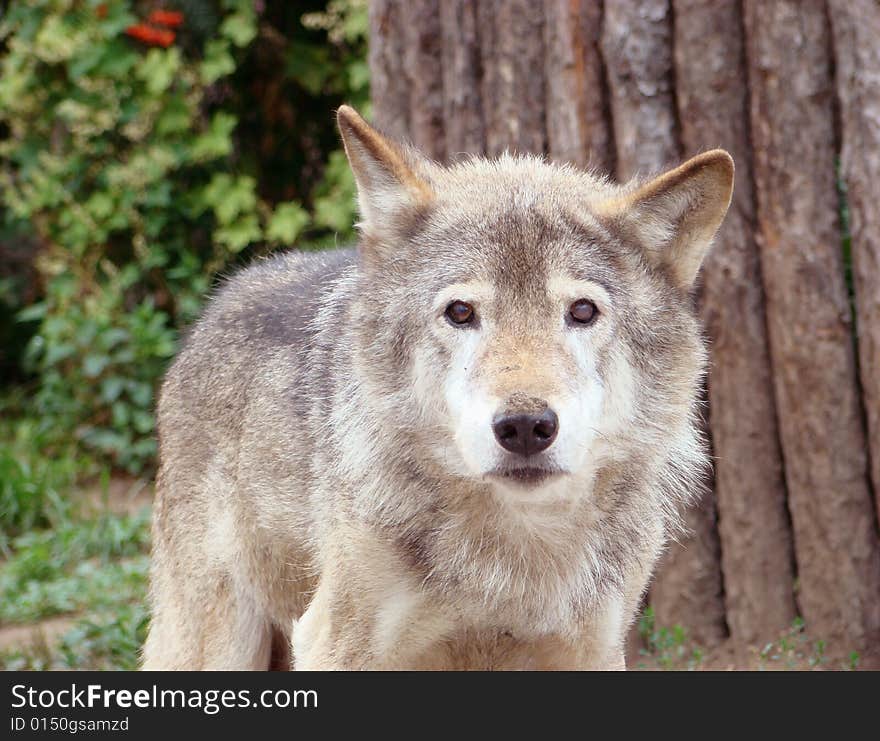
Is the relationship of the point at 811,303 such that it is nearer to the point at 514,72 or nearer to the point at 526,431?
the point at 514,72

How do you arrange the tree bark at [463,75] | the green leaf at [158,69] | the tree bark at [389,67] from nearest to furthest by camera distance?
1. the tree bark at [463,75]
2. the tree bark at [389,67]
3. the green leaf at [158,69]

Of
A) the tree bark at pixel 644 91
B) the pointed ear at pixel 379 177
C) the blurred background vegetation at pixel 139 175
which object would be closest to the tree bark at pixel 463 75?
the tree bark at pixel 644 91

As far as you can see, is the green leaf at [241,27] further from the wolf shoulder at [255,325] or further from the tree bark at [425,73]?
the wolf shoulder at [255,325]

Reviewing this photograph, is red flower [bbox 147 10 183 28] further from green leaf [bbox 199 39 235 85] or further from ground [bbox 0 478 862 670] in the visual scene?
ground [bbox 0 478 862 670]

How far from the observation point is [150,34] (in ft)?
29.0

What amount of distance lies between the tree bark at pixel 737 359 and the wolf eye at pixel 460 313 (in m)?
2.13

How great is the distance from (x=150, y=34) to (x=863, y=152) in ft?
18.4

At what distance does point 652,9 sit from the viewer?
207 inches

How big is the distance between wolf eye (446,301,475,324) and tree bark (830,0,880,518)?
7.34 ft

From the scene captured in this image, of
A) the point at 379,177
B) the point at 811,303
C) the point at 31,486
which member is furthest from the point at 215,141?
the point at 379,177

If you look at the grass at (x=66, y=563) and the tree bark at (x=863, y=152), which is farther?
the grass at (x=66, y=563)

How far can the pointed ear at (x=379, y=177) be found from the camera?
3.72 meters

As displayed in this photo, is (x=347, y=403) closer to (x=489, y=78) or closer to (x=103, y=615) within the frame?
(x=489, y=78)

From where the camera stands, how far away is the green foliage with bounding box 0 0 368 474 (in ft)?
29.5
